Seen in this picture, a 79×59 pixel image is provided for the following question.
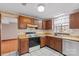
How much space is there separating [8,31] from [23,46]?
0.58 metres

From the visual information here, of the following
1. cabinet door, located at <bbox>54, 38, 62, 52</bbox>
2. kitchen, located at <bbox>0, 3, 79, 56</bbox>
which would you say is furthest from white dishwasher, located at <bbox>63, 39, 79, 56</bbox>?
cabinet door, located at <bbox>54, 38, 62, 52</bbox>

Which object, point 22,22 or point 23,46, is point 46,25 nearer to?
point 22,22

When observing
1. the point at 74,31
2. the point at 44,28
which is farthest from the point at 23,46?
the point at 74,31

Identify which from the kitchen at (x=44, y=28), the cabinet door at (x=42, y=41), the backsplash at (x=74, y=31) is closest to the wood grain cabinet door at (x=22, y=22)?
the kitchen at (x=44, y=28)

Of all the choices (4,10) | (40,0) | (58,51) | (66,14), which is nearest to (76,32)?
(66,14)

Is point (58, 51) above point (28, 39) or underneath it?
underneath

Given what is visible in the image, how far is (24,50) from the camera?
2.29 meters

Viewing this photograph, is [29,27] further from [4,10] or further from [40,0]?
[40,0]

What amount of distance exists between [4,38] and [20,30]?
786 mm

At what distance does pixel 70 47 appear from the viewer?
200 centimetres

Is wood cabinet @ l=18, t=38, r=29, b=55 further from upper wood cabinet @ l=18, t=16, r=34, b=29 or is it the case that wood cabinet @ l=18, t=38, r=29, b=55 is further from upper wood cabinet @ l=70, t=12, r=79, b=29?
upper wood cabinet @ l=70, t=12, r=79, b=29

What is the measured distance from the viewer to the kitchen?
1901mm

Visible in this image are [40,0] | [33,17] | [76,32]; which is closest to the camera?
[40,0]

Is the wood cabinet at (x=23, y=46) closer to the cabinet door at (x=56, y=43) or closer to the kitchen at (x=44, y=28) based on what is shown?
the kitchen at (x=44, y=28)
